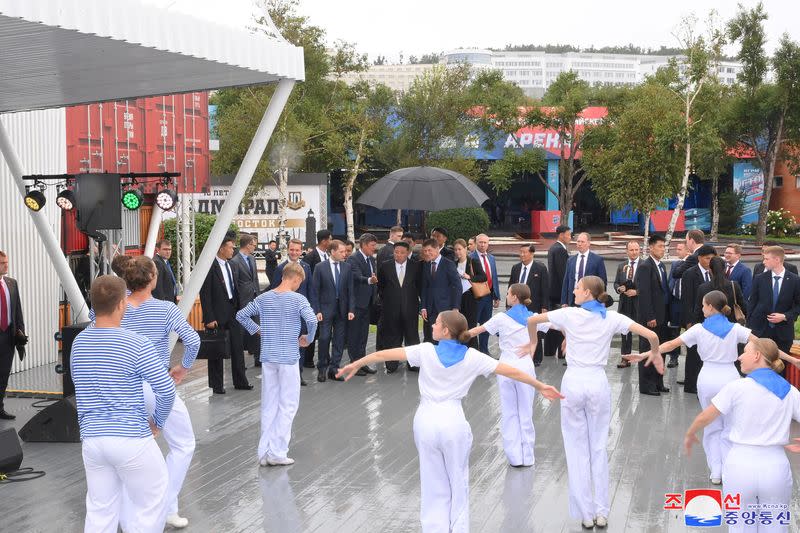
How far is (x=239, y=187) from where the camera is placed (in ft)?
30.7

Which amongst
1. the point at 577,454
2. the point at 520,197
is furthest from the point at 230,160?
the point at 577,454

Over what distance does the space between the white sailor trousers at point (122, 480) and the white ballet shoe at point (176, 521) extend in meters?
1.50

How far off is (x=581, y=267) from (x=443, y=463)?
689 centimetres

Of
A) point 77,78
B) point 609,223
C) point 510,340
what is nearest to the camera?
point 510,340

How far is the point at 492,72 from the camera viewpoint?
1585 inches

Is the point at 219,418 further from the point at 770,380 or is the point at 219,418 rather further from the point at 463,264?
the point at 770,380

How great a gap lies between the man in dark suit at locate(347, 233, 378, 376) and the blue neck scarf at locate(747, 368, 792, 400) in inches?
297

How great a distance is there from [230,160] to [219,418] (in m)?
24.8

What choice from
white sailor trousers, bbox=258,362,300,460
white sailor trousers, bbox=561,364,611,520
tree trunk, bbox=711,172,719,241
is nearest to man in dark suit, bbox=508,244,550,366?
white sailor trousers, bbox=258,362,300,460

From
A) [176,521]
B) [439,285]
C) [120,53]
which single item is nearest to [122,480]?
[176,521]

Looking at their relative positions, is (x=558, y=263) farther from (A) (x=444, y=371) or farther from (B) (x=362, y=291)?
(A) (x=444, y=371)

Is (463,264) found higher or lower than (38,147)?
lower

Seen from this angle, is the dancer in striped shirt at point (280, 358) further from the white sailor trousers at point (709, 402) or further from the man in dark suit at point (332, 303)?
the man in dark suit at point (332, 303)

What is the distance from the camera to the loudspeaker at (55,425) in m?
9.01
